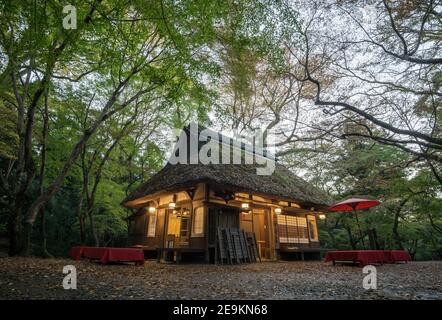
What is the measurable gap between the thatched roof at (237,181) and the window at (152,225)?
1.67 m

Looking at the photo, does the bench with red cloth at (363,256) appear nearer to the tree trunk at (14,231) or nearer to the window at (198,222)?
the window at (198,222)

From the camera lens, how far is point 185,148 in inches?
552

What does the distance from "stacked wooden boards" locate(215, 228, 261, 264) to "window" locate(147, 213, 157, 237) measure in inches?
215

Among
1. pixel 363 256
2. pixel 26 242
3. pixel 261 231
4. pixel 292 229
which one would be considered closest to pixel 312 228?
pixel 292 229

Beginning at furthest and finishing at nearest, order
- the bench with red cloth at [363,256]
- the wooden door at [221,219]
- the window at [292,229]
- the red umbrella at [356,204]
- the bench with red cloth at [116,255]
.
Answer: the window at [292,229], the red umbrella at [356,204], the wooden door at [221,219], the bench with red cloth at [363,256], the bench with red cloth at [116,255]

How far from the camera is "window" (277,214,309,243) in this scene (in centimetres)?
1373

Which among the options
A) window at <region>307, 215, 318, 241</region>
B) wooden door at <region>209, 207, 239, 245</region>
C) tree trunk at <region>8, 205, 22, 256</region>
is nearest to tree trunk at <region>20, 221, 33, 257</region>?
tree trunk at <region>8, 205, 22, 256</region>

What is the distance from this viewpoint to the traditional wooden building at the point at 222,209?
10.6 m

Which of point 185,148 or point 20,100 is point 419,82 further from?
point 20,100

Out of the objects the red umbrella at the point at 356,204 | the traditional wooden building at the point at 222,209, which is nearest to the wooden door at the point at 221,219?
the traditional wooden building at the point at 222,209

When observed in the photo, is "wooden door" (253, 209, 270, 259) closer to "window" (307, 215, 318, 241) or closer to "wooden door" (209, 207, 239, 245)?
"wooden door" (209, 207, 239, 245)

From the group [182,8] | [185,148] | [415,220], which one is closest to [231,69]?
[185,148]

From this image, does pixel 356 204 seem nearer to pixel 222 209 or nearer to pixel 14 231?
pixel 222 209
